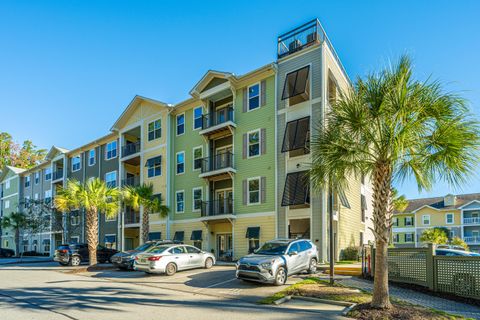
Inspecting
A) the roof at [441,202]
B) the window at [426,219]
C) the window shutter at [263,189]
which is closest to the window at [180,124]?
the window shutter at [263,189]

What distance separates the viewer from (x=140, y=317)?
30.7 feet

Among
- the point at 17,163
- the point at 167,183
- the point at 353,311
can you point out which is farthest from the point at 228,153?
the point at 17,163

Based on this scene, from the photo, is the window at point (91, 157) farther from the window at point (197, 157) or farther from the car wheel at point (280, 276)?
the car wheel at point (280, 276)

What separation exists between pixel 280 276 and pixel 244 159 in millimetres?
12608

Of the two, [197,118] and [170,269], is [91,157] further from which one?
[170,269]

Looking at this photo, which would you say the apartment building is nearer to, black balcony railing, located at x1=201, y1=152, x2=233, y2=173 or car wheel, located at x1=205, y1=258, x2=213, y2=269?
black balcony railing, located at x1=201, y1=152, x2=233, y2=173

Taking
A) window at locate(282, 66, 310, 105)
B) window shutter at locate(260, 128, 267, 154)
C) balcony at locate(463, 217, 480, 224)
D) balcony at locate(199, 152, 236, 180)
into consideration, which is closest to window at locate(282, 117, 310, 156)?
window at locate(282, 66, 310, 105)

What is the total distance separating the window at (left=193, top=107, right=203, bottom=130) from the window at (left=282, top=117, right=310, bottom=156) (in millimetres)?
8294

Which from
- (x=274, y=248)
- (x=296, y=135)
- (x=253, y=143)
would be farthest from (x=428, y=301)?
(x=253, y=143)

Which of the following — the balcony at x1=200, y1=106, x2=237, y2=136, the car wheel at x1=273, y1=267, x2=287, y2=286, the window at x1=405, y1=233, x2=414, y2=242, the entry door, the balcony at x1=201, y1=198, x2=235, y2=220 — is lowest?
the window at x1=405, y1=233, x2=414, y2=242

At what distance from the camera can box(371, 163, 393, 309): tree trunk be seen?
9727 millimetres

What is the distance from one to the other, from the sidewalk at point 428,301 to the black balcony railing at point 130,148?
24.6m

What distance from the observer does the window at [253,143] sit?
25234 mm

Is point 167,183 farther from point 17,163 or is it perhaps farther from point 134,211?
point 17,163
